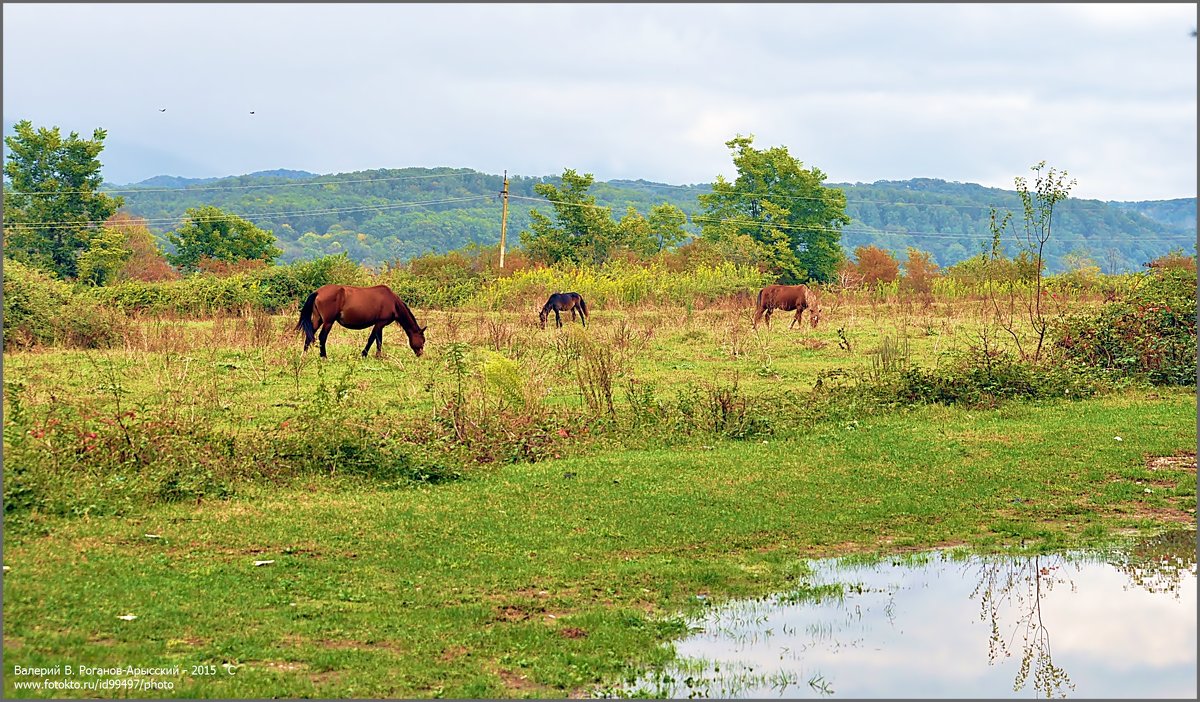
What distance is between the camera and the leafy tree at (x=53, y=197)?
46.2 metres

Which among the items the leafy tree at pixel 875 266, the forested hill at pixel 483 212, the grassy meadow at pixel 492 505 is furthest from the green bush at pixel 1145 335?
the forested hill at pixel 483 212

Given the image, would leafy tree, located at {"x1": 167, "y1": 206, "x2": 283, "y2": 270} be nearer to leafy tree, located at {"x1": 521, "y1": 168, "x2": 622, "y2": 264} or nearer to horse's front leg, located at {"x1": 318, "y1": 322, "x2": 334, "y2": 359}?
leafy tree, located at {"x1": 521, "y1": 168, "x2": 622, "y2": 264}

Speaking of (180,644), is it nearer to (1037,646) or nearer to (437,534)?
(437,534)

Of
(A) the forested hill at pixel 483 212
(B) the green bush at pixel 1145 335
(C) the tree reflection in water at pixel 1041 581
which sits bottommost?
(C) the tree reflection in water at pixel 1041 581

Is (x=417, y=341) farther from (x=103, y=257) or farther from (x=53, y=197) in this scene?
(x=53, y=197)

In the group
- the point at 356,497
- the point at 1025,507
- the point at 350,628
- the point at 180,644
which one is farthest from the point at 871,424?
the point at 180,644

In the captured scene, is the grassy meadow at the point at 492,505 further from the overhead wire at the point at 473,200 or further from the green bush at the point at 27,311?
the overhead wire at the point at 473,200

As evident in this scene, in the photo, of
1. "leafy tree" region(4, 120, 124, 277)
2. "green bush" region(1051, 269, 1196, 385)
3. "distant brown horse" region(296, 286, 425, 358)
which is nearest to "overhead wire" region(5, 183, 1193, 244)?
"leafy tree" region(4, 120, 124, 277)

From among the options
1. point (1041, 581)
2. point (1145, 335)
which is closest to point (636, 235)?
point (1145, 335)

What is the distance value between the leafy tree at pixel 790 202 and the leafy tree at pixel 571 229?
12.5m

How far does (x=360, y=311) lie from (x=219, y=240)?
40.5 meters

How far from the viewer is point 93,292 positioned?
29312 mm

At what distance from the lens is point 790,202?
66375 millimetres

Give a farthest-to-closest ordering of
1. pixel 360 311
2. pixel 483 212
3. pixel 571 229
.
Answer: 1. pixel 483 212
2. pixel 571 229
3. pixel 360 311
